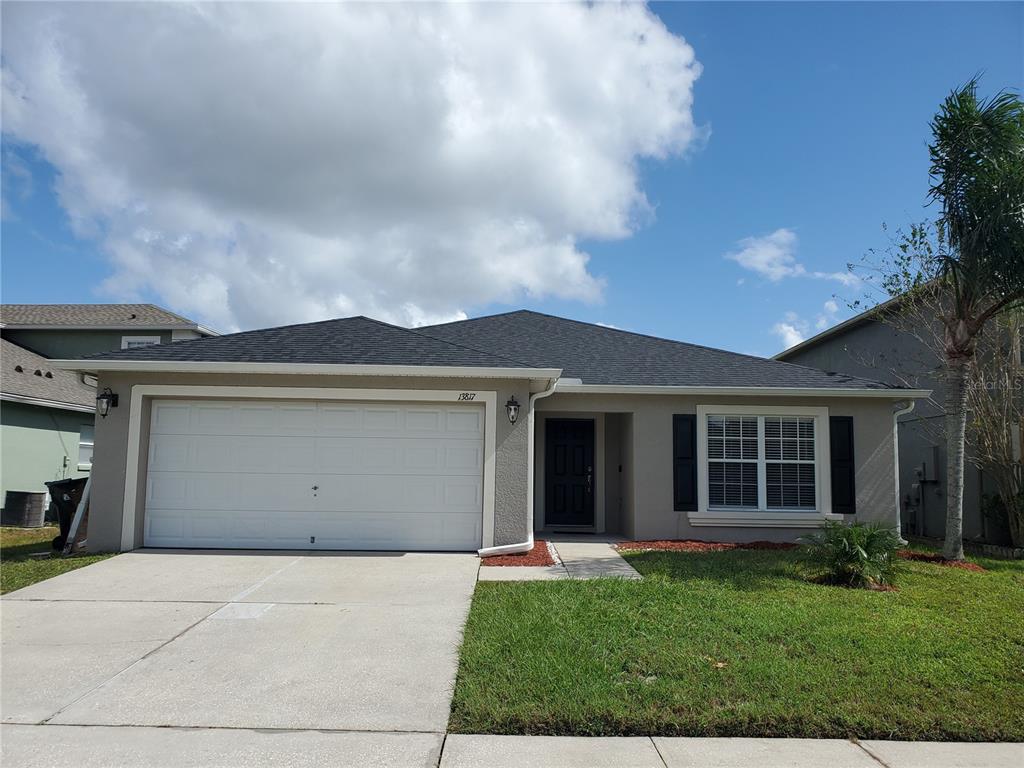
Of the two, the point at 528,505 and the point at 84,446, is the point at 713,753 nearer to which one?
the point at 528,505

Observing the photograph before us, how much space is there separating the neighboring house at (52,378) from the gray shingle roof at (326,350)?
7.07 ft

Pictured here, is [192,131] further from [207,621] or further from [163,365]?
[207,621]

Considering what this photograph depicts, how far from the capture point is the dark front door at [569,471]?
1307 cm

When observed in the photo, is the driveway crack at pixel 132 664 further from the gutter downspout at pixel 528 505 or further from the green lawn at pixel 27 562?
the gutter downspout at pixel 528 505

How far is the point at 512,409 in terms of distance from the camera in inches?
394

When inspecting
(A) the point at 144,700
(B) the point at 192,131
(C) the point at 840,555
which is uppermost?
(B) the point at 192,131

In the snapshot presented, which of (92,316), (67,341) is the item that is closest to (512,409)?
(67,341)

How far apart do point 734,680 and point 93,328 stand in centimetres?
1959

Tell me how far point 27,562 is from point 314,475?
3.97 m

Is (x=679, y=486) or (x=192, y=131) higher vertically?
(x=192, y=131)

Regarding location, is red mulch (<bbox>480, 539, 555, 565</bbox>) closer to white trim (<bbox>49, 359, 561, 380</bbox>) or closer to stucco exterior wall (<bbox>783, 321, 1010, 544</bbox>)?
white trim (<bbox>49, 359, 561, 380</bbox>)

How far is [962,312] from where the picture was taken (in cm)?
1009

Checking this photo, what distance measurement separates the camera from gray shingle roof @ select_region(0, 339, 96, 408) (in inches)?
580

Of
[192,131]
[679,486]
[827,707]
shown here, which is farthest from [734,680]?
[192,131]
